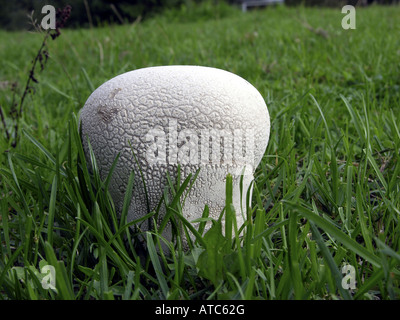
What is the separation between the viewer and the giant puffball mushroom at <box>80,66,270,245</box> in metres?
1.11

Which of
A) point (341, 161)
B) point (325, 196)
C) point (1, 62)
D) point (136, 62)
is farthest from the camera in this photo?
point (1, 62)

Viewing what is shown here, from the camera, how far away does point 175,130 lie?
111 cm

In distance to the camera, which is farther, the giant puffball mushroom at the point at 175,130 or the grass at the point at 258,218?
the giant puffball mushroom at the point at 175,130

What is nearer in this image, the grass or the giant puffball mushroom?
the grass

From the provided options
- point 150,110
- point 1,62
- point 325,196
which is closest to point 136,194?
point 150,110

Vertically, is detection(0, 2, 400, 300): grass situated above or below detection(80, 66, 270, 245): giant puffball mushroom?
below

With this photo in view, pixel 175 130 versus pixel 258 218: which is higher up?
pixel 175 130

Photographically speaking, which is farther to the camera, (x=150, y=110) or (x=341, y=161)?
(x=341, y=161)

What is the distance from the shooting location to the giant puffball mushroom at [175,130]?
1.11 m

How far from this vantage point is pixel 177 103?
43.4 inches

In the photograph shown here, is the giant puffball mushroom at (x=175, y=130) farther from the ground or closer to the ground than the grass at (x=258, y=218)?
farther from the ground

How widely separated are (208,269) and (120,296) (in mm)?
262
